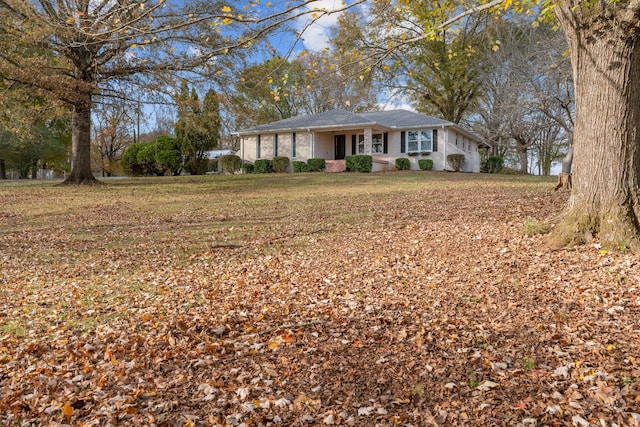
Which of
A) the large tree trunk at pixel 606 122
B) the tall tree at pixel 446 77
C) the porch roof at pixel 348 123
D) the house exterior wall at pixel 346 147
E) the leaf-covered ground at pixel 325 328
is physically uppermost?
the tall tree at pixel 446 77

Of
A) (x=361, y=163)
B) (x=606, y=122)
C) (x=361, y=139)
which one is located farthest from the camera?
(x=361, y=139)

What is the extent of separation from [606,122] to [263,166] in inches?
870

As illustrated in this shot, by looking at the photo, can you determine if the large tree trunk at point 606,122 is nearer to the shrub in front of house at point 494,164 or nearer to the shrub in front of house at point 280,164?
the shrub in front of house at point 280,164

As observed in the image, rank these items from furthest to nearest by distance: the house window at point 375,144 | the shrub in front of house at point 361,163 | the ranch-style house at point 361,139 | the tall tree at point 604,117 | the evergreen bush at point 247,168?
the evergreen bush at point 247,168
the house window at point 375,144
the ranch-style house at point 361,139
the shrub in front of house at point 361,163
the tall tree at point 604,117

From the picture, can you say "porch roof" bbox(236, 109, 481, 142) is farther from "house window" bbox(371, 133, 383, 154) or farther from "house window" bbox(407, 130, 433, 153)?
"house window" bbox(371, 133, 383, 154)

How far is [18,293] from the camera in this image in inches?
230

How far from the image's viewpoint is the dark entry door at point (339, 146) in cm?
2808

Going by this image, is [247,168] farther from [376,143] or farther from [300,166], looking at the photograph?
[376,143]

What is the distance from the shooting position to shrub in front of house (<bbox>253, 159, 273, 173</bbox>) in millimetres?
26591

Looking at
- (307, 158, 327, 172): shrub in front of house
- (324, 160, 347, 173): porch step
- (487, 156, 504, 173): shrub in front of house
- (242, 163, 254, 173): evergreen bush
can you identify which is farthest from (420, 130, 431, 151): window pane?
(242, 163, 254, 173): evergreen bush

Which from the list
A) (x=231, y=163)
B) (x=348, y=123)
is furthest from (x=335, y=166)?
(x=231, y=163)

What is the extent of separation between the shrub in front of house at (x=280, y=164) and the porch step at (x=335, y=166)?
2.35 meters

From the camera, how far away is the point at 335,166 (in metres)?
25.5

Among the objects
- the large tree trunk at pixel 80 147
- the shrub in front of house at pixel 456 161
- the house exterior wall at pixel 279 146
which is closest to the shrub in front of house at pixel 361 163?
the house exterior wall at pixel 279 146
